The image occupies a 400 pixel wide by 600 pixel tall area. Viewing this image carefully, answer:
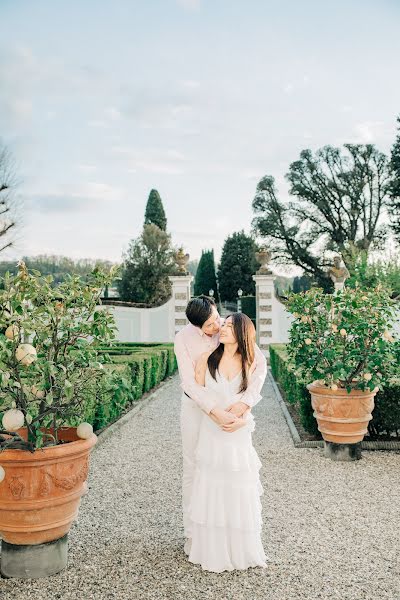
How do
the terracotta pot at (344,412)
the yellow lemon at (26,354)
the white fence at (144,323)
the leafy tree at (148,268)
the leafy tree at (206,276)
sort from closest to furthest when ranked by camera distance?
the yellow lemon at (26,354)
the terracotta pot at (344,412)
the white fence at (144,323)
the leafy tree at (148,268)
the leafy tree at (206,276)

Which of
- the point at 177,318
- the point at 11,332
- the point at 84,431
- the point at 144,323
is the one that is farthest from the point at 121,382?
the point at 144,323

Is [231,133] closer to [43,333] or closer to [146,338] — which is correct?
[146,338]

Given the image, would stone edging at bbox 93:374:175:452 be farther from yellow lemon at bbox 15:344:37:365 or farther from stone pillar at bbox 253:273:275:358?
stone pillar at bbox 253:273:275:358

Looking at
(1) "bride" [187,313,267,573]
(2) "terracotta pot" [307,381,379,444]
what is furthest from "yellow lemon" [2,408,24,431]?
(2) "terracotta pot" [307,381,379,444]

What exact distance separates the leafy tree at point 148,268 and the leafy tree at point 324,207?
622 centimetres

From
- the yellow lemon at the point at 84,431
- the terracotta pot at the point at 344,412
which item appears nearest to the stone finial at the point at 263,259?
the terracotta pot at the point at 344,412

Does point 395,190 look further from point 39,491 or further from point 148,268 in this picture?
point 39,491

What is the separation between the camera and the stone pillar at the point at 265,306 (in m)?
15.5

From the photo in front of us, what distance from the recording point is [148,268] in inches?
1270

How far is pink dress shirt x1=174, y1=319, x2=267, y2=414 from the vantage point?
292cm

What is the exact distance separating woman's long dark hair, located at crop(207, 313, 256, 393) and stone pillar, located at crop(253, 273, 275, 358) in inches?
494

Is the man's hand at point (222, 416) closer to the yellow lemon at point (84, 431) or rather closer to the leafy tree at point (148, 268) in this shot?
the yellow lemon at point (84, 431)

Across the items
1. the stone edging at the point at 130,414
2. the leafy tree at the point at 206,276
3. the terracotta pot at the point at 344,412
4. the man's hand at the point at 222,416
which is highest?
the leafy tree at the point at 206,276

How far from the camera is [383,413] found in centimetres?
557
